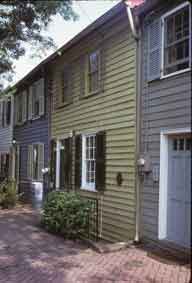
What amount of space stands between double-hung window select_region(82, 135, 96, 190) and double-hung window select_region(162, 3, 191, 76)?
4080 millimetres

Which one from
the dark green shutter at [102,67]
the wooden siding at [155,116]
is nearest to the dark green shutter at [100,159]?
the dark green shutter at [102,67]

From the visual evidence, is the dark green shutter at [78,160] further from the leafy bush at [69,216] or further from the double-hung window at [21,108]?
the double-hung window at [21,108]

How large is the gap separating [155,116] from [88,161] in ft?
13.6

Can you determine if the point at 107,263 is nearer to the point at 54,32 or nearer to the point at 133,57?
the point at 54,32

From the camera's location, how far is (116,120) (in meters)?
9.71

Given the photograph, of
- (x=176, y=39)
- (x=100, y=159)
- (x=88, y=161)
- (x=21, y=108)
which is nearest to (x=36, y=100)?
(x=21, y=108)

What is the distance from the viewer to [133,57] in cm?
900

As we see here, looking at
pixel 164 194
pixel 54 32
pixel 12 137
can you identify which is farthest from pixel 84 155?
pixel 12 137

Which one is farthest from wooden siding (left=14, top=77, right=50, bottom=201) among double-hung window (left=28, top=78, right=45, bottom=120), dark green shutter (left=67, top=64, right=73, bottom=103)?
dark green shutter (left=67, top=64, right=73, bottom=103)

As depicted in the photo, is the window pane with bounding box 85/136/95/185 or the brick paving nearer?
the brick paving

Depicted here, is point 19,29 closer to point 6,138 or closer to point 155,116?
point 155,116

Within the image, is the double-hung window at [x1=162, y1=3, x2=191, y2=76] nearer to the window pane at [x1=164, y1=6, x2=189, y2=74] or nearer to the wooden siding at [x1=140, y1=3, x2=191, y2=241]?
the window pane at [x1=164, y1=6, x2=189, y2=74]

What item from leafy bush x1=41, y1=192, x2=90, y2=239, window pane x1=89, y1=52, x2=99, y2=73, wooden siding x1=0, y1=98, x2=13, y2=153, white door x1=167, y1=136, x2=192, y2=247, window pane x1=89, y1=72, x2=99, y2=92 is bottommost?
leafy bush x1=41, y1=192, x2=90, y2=239

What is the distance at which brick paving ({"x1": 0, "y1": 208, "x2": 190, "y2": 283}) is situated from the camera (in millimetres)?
6059
